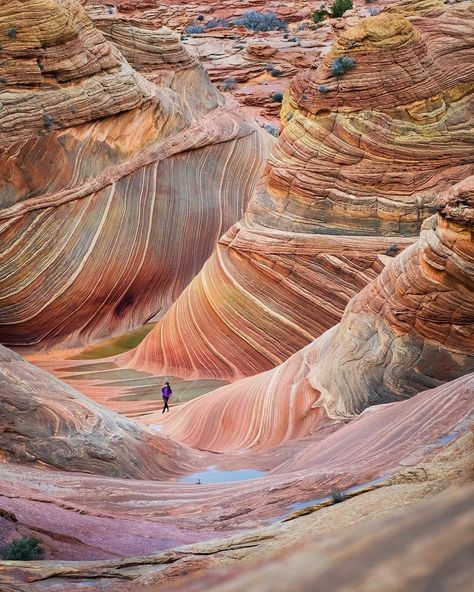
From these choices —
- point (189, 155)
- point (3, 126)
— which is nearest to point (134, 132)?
point (189, 155)

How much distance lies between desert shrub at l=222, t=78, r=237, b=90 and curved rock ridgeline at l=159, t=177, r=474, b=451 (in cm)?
2615

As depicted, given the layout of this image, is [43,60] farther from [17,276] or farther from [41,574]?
[41,574]

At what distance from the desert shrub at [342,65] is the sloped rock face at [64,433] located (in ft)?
26.9

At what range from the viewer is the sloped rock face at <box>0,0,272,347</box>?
23.0m

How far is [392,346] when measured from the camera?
42.0ft

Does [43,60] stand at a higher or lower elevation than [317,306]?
higher

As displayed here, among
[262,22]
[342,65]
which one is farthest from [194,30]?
[342,65]

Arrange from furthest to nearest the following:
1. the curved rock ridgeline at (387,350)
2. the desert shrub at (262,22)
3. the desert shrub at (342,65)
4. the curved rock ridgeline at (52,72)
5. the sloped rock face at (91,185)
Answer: the desert shrub at (262,22), the sloped rock face at (91,185), the curved rock ridgeline at (52,72), the desert shrub at (342,65), the curved rock ridgeline at (387,350)

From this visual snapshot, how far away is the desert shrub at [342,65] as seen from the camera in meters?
17.5

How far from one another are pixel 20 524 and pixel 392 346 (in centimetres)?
744

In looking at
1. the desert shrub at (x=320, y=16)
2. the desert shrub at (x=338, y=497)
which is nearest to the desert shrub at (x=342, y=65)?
the desert shrub at (x=338, y=497)

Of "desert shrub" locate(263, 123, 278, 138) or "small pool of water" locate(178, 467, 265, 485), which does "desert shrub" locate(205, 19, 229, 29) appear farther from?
"small pool of water" locate(178, 467, 265, 485)

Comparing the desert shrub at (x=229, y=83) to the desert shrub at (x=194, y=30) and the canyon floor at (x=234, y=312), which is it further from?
the desert shrub at (x=194, y=30)

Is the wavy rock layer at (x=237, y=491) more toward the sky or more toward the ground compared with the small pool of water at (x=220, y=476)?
more toward the sky
